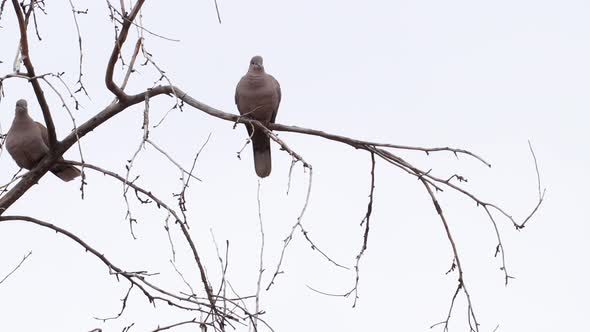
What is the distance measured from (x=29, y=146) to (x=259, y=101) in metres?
1.46

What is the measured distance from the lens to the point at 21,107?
5.48 meters

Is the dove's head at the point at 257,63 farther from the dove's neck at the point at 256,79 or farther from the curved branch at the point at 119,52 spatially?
the curved branch at the point at 119,52

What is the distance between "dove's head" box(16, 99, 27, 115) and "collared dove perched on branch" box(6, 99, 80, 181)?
0.05 m

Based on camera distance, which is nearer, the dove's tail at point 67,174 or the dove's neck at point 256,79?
the dove's tail at point 67,174

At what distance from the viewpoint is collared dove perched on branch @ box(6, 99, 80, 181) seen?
5.17 metres

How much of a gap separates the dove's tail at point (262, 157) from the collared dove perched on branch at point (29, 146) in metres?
1.29

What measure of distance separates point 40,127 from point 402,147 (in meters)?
2.85

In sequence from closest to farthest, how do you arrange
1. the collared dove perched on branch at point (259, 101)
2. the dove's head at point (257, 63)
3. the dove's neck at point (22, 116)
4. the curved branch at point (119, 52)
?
the curved branch at point (119, 52) → the dove's neck at point (22, 116) → the collared dove perched on branch at point (259, 101) → the dove's head at point (257, 63)

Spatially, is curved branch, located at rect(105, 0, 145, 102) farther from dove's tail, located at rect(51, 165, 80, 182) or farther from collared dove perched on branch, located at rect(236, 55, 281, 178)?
collared dove perched on branch, located at rect(236, 55, 281, 178)

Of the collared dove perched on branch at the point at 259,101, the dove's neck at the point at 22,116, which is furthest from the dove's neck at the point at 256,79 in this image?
the dove's neck at the point at 22,116

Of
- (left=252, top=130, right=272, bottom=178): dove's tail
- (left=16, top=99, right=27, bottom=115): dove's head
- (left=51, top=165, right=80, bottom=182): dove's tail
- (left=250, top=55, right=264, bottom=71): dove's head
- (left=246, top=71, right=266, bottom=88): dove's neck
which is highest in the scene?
(left=250, top=55, right=264, bottom=71): dove's head

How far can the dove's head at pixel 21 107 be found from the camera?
5.48 m

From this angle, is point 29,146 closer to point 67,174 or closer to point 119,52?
point 67,174

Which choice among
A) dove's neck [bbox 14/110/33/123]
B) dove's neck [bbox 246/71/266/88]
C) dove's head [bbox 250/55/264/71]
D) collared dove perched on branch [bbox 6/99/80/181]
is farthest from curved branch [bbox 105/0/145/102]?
dove's head [bbox 250/55/264/71]
